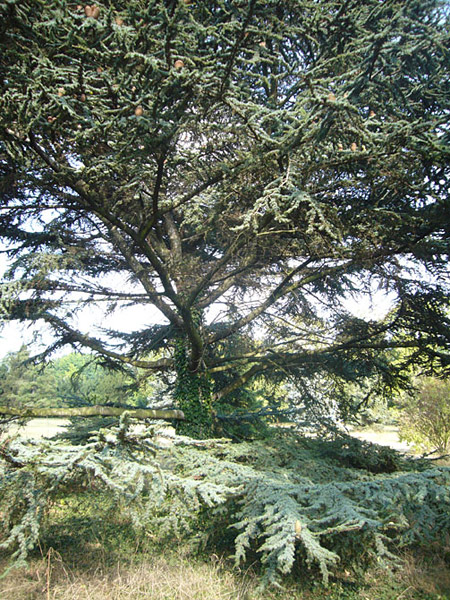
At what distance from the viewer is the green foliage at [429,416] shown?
12438 millimetres

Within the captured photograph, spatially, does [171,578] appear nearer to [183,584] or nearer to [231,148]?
[183,584]

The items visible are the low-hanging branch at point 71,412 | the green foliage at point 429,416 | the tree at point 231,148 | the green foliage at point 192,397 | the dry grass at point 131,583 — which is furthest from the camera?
the green foliage at point 429,416

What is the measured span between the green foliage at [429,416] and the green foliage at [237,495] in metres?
8.13

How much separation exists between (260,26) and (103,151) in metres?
2.31

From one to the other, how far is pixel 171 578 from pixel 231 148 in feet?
17.6

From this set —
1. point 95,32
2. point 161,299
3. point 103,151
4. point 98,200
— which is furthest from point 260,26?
point 161,299

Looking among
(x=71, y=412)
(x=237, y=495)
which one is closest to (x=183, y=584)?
(x=237, y=495)

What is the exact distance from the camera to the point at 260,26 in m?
3.80

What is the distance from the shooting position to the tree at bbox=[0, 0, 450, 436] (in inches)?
130

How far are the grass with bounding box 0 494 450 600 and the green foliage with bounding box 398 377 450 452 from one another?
26.7 ft

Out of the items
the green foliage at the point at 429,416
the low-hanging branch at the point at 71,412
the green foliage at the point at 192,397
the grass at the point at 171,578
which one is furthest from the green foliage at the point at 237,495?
the green foliage at the point at 429,416

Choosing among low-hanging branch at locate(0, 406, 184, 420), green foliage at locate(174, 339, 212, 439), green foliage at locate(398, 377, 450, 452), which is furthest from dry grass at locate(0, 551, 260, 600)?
green foliage at locate(398, 377, 450, 452)

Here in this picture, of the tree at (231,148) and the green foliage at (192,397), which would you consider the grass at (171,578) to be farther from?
the tree at (231,148)

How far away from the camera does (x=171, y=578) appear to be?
4355mm
